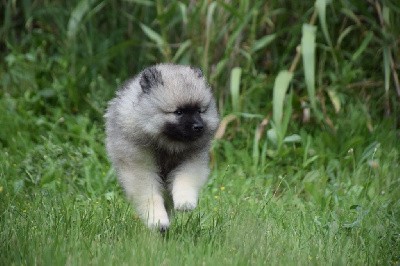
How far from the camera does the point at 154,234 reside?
4738mm

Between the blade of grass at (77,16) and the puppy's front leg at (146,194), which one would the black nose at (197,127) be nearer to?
the puppy's front leg at (146,194)

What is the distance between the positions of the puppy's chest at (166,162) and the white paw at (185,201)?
0.39 meters

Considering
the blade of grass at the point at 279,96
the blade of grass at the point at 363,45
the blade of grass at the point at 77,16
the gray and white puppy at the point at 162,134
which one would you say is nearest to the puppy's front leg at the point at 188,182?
the gray and white puppy at the point at 162,134

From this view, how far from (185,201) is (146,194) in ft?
1.00

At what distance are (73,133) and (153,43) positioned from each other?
1.40m

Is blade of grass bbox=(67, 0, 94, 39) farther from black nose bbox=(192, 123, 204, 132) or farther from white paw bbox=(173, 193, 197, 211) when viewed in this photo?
white paw bbox=(173, 193, 197, 211)

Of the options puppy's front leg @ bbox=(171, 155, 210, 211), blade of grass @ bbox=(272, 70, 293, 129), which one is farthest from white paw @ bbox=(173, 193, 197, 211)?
blade of grass @ bbox=(272, 70, 293, 129)

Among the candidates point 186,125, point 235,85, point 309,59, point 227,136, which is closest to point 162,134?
point 186,125

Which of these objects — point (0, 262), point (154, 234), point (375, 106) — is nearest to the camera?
point (0, 262)

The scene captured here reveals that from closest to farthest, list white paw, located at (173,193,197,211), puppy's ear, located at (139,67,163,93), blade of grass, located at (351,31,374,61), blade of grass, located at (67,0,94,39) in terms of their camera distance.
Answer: white paw, located at (173,193,197,211) → puppy's ear, located at (139,67,163,93) → blade of grass, located at (351,31,374,61) → blade of grass, located at (67,0,94,39)

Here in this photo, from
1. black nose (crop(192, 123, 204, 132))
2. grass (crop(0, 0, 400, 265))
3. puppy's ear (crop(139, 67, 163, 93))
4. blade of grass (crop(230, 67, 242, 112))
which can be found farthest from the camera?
blade of grass (crop(230, 67, 242, 112))

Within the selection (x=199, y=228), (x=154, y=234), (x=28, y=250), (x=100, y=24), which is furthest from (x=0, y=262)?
(x=100, y=24)

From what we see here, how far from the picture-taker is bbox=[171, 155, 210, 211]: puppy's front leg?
483 centimetres

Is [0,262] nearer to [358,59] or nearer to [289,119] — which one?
[289,119]
